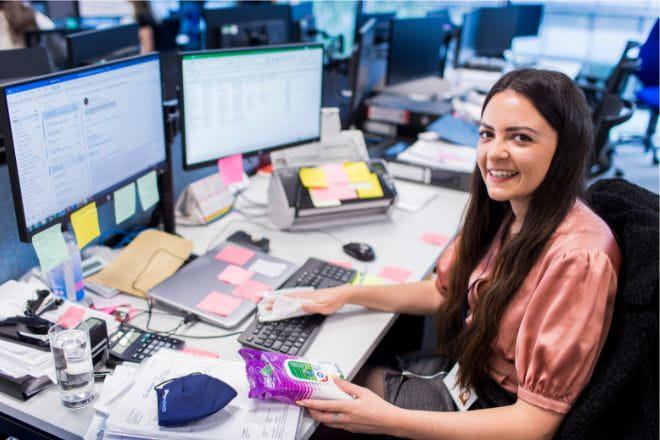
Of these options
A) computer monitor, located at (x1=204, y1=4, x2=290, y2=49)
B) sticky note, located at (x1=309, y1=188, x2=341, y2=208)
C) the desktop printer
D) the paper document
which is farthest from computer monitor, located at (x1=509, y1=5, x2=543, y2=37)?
the paper document

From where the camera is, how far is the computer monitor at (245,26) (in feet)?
9.30

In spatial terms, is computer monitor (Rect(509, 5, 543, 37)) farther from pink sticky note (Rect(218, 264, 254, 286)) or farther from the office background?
pink sticky note (Rect(218, 264, 254, 286))

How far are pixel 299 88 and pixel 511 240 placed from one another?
36.8 inches

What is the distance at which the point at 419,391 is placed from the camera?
1364 millimetres

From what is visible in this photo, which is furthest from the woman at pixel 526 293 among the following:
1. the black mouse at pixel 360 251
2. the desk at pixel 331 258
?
the black mouse at pixel 360 251

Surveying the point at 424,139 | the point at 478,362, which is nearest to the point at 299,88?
the point at 424,139

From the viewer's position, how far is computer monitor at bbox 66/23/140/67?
2.02 m

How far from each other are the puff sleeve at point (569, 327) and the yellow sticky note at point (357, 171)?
0.95 metres

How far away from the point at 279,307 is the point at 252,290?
0.13m

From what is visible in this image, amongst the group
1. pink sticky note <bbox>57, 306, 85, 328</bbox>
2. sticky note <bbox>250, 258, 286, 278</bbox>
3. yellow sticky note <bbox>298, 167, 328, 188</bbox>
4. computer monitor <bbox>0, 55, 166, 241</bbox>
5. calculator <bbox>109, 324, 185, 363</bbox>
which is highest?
computer monitor <bbox>0, 55, 166, 241</bbox>

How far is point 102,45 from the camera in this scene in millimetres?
2154

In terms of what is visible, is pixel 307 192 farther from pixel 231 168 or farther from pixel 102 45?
pixel 102 45

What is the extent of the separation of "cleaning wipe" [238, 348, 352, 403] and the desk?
0.06 meters

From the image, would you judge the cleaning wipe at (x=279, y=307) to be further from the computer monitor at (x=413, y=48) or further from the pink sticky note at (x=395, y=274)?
the computer monitor at (x=413, y=48)
